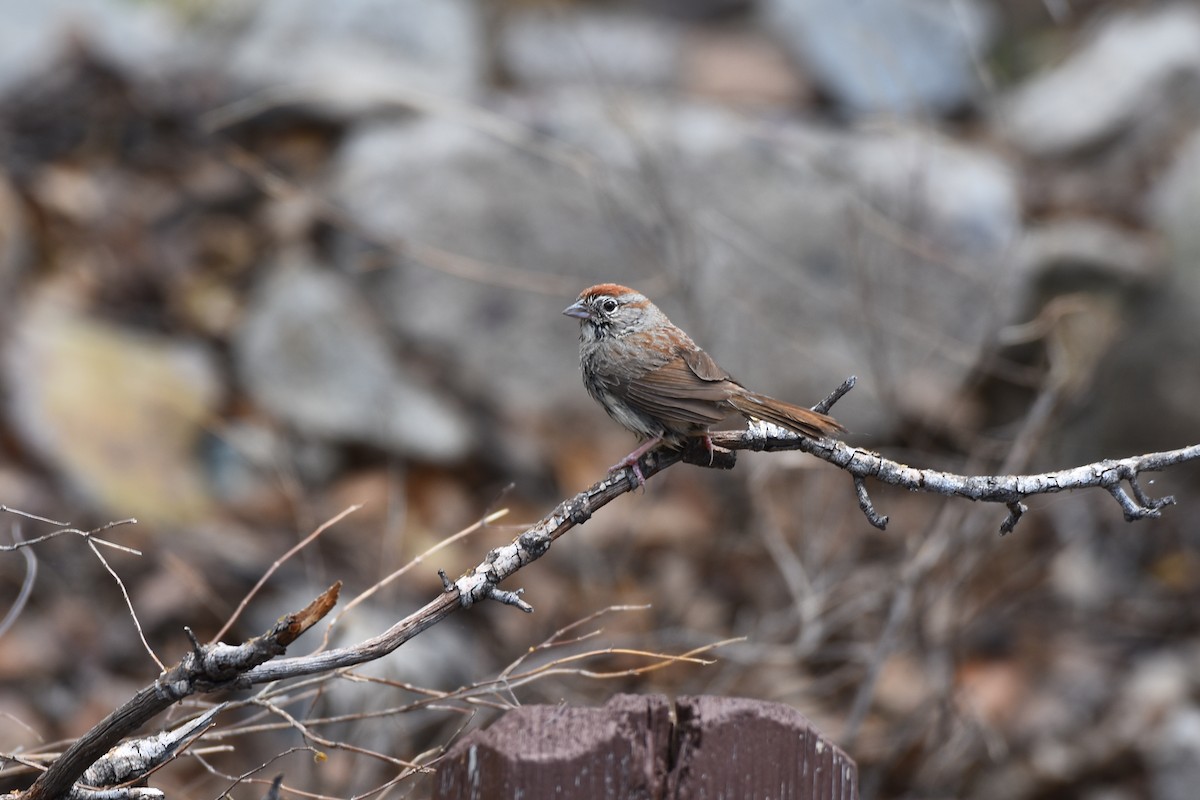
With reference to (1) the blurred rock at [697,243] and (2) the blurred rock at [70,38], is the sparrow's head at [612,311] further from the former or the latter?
(2) the blurred rock at [70,38]

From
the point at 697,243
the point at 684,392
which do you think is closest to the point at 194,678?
the point at 684,392

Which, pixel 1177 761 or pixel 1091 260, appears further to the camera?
pixel 1091 260

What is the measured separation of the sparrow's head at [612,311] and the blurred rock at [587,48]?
4299 millimetres

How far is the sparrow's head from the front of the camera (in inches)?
146

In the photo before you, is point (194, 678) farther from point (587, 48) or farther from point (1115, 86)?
point (1115, 86)

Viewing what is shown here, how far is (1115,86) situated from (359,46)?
5032 mm

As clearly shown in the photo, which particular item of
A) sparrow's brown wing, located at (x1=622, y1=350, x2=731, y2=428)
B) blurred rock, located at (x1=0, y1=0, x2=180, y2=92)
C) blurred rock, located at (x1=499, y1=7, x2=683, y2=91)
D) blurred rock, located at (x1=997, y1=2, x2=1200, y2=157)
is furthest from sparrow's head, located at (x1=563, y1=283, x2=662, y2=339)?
blurred rock, located at (x1=997, y1=2, x2=1200, y2=157)

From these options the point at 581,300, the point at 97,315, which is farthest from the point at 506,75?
the point at 581,300

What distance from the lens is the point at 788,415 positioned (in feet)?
8.40

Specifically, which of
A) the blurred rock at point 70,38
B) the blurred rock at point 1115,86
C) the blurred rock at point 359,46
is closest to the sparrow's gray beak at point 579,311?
the blurred rock at point 359,46

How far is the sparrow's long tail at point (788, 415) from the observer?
7.86 ft

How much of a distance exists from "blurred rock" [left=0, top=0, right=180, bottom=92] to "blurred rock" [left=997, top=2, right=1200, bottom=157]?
17.8 feet

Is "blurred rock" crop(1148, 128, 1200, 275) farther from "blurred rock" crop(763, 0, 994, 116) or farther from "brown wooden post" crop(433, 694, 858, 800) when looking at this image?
"brown wooden post" crop(433, 694, 858, 800)

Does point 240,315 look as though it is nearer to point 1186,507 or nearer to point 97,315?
point 97,315
